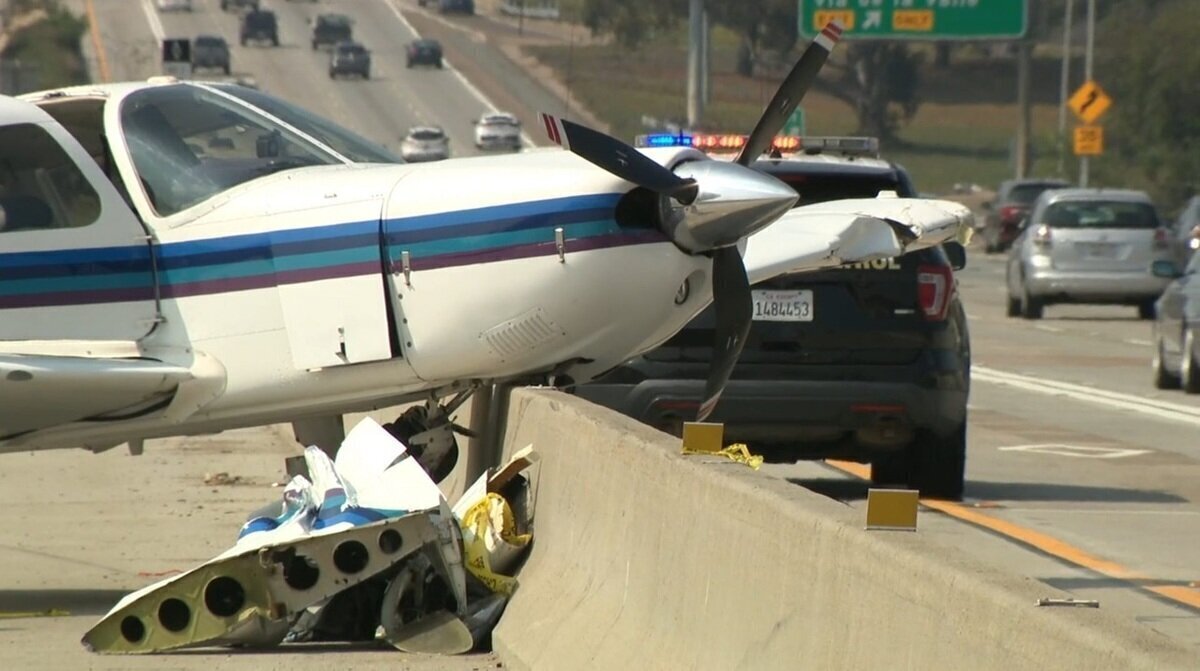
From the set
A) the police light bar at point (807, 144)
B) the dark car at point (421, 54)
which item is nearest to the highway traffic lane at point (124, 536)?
the police light bar at point (807, 144)

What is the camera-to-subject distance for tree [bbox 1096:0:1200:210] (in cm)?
6619

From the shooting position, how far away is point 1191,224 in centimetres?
3469

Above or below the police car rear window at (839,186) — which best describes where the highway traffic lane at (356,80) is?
below

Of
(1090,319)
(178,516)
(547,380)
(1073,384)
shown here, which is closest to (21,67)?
(1090,319)

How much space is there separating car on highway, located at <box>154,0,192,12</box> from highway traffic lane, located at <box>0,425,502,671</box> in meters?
59.2

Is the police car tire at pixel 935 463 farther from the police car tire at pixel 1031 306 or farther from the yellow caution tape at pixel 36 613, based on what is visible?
the police car tire at pixel 1031 306

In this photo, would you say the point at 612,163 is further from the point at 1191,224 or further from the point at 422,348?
the point at 1191,224

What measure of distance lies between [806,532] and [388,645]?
3006 millimetres

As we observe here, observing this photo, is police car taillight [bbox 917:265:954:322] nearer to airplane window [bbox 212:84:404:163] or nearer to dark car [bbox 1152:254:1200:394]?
airplane window [bbox 212:84:404:163]

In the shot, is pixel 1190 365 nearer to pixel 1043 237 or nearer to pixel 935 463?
pixel 935 463

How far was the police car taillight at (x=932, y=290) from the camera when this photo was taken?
498 inches

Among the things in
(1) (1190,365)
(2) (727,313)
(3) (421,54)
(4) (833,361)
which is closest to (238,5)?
(3) (421,54)

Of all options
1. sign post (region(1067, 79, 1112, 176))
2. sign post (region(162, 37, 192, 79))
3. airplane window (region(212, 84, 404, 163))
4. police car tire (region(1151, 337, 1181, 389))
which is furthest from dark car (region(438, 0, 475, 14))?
sign post (region(1067, 79, 1112, 176))

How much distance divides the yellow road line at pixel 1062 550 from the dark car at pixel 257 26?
2531 inches
